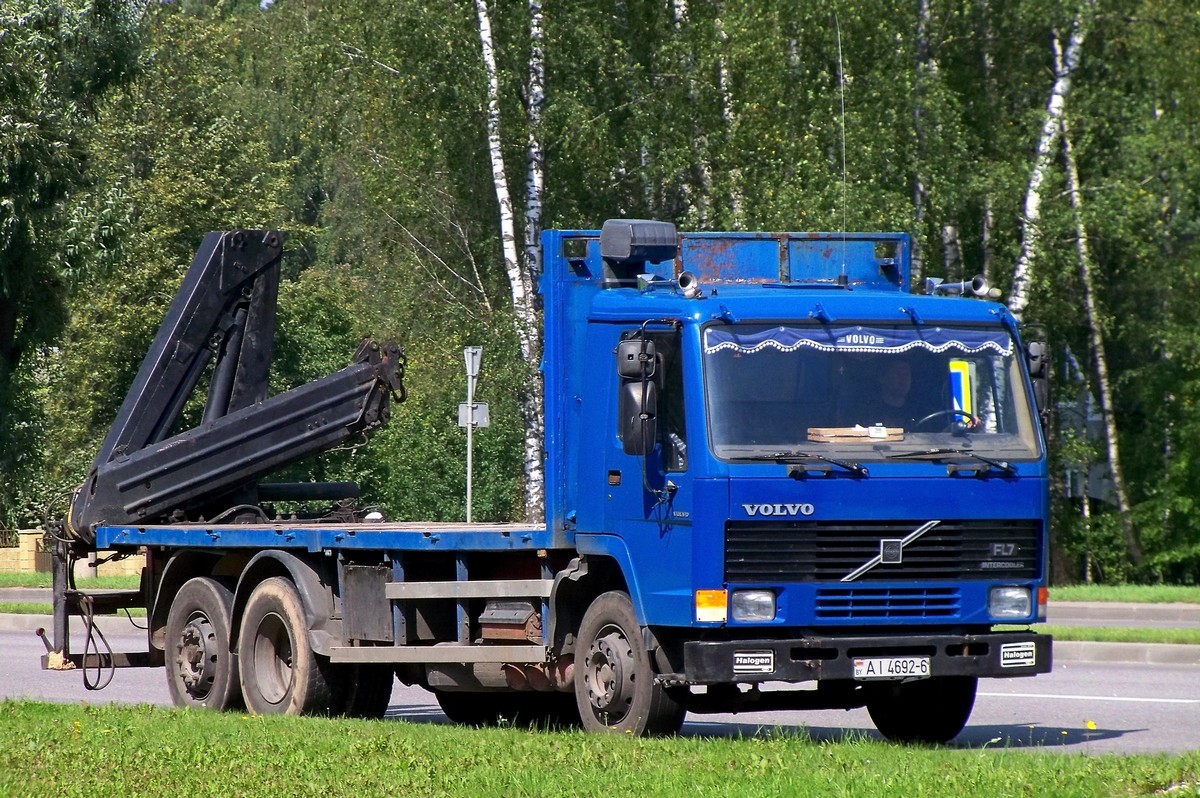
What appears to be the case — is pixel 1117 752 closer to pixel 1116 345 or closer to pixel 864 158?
pixel 864 158

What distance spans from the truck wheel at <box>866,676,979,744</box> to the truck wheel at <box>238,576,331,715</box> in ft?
12.1

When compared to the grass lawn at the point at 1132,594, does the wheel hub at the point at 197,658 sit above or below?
above

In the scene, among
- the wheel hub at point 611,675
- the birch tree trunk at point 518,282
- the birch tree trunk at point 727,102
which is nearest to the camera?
the wheel hub at point 611,675

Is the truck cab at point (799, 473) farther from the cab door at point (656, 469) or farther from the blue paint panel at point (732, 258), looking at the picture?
the blue paint panel at point (732, 258)

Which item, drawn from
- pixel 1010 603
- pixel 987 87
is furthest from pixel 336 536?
pixel 987 87

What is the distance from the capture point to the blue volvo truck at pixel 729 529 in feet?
31.9

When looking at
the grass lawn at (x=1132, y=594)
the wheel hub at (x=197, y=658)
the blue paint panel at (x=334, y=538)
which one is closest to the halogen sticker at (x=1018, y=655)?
the blue paint panel at (x=334, y=538)

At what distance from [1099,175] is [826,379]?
2274 cm

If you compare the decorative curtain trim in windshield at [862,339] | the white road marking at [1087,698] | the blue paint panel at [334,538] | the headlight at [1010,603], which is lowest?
the white road marking at [1087,698]

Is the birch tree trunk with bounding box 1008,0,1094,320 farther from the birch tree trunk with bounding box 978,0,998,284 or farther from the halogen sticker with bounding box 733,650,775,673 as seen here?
the halogen sticker with bounding box 733,650,775,673

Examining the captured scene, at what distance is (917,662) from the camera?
996 centimetres

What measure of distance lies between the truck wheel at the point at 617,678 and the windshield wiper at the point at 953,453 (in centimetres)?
174

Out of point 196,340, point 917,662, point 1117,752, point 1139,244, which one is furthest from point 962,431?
point 1139,244

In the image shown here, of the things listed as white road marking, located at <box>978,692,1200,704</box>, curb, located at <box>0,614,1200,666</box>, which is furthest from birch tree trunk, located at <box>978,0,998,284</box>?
white road marking, located at <box>978,692,1200,704</box>
